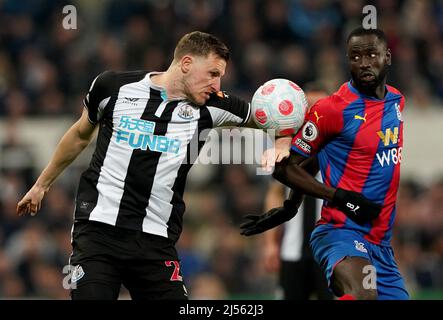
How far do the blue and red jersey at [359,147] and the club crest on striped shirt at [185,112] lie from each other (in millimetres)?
681

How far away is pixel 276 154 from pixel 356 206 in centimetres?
60

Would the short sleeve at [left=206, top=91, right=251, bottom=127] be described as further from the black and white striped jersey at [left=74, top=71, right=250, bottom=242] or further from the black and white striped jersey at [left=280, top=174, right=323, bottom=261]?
the black and white striped jersey at [left=280, top=174, right=323, bottom=261]

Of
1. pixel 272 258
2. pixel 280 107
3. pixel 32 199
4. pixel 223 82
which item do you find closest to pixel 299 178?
pixel 280 107

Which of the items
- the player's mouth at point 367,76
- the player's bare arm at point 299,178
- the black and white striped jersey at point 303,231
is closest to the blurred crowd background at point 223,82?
the black and white striped jersey at point 303,231

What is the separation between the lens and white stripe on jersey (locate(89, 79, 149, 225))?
631cm

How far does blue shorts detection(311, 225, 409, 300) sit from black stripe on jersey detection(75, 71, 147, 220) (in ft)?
4.81

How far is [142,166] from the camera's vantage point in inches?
250

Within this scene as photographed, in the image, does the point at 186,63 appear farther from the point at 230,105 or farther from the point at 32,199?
the point at 32,199

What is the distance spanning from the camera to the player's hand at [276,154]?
6320mm

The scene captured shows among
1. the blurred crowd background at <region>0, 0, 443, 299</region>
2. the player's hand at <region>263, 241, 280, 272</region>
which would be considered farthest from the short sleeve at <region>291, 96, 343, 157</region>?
the blurred crowd background at <region>0, 0, 443, 299</region>

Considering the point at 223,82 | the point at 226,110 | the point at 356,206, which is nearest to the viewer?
the point at 356,206

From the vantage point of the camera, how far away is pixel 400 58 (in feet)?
46.2
